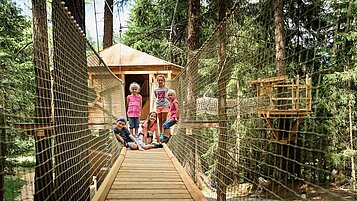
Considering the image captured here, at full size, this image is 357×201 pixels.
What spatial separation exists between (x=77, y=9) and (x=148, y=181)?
153 centimetres

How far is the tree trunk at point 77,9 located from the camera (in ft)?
8.98

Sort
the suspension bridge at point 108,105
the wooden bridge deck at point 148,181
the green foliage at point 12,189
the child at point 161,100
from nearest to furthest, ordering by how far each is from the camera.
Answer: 1. the suspension bridge at point 108,105
2. the wooden bridge deck at point 148,181
3. the green foliage at point 12,189
4. the child at point 161,100

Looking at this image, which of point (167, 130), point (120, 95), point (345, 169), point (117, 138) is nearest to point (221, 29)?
point (117, 138)

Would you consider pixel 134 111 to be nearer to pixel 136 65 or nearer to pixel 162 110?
pixel 162 110

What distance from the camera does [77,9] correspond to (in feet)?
9.25

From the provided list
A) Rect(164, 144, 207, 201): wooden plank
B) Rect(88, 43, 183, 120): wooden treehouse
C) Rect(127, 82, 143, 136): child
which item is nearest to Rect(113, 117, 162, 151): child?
Rect(127, 82, 143, 136): child

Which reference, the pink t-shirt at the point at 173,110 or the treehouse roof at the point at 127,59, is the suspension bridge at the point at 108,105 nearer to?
the pink t-shirt at the point at 173,110

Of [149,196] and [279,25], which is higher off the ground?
[279,25]

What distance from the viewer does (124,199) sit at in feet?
8.60

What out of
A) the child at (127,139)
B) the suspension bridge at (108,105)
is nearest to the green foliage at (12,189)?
the suspension bridge at (108,105)

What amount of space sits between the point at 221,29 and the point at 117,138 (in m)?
2.72

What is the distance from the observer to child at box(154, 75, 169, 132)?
210 inches

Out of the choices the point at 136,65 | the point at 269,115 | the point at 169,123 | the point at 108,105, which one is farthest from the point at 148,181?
the point at 136,65

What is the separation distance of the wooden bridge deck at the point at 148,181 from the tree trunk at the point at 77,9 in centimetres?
130
